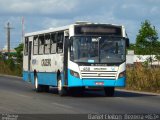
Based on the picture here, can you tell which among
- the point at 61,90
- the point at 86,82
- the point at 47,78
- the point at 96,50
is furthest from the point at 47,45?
the point at 86,82

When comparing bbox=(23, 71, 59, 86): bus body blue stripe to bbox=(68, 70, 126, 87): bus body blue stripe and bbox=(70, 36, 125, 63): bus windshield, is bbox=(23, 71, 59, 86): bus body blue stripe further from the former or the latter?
bbox=(70, 36, 125, 63): bus windshield

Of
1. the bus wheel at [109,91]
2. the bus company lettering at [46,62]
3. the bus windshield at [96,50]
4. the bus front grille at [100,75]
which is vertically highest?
the bus windshield at [96,50]

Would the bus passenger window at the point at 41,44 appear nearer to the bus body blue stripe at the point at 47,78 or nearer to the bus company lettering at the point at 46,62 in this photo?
the bus company lettering at the point at 46,62

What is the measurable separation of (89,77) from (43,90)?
5814 mm

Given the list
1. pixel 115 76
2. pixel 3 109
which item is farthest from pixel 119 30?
pixel 3 109

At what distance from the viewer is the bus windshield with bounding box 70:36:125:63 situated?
25.9 m

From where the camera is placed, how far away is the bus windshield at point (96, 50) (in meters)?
25.9

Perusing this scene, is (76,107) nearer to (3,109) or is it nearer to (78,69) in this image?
(3,109)

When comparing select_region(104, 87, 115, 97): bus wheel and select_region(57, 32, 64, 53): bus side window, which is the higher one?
select_region(57, 32, 64, 53): bus side window

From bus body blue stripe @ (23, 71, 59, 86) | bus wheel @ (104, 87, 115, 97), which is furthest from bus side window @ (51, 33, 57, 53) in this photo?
bus wheel @ (104, 87, 115, 97)

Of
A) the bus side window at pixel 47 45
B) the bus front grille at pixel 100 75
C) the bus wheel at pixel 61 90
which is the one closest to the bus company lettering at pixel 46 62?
the bus side window at pixel 47 45

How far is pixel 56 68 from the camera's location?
27.8m

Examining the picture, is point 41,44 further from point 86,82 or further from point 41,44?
point 86,82

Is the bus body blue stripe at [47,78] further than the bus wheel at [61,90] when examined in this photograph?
Yes
